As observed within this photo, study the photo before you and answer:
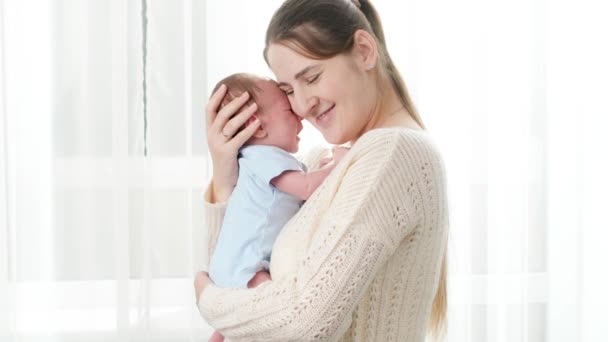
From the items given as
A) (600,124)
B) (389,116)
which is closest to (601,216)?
(600,124)

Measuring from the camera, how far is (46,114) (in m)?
2.39

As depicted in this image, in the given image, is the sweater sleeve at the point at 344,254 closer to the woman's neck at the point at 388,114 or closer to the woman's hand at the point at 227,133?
the woman's neck at the point at 388,114

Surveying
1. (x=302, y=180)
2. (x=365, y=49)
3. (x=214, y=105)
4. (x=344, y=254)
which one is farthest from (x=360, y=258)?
(x=214, y=105)

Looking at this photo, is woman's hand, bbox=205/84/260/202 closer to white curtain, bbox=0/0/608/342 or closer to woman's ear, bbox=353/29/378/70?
woman's ear, bbox=353/29/378/70

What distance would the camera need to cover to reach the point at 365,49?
1474 millimetres

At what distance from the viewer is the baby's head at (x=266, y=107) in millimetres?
1615

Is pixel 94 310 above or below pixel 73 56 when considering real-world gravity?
below

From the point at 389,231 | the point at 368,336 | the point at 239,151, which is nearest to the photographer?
the point at 389,231

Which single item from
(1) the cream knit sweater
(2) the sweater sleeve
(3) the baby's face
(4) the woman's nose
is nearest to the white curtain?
(3) the baby's face

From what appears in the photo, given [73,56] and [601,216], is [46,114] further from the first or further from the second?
[601,216]

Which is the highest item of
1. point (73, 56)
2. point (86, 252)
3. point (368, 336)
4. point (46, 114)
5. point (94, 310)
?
point (73, 56)

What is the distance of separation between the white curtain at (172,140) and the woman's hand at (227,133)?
752 mm

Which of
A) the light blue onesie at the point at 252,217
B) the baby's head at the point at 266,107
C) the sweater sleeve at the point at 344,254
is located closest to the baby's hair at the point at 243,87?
the baby's head at the point at 266,107

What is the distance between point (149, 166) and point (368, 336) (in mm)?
1172
